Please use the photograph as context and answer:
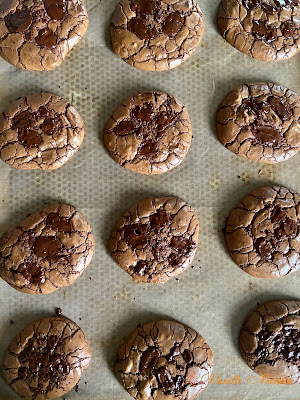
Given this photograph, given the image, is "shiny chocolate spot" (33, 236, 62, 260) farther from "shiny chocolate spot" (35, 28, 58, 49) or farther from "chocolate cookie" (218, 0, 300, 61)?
"chocolate cookie" (218, 0, 300, 61)

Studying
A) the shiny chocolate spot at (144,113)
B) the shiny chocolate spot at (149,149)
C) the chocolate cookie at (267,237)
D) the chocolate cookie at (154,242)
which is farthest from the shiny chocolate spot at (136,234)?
the shiny chocolate spot at (144,113)

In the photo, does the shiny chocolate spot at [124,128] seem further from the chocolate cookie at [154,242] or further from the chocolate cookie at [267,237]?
the chocolate cookie at [267,237]

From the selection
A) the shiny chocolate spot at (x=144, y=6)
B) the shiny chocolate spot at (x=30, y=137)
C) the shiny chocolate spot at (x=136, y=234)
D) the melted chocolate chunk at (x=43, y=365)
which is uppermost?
the shiny chocolate spot at (x=144, y=6)

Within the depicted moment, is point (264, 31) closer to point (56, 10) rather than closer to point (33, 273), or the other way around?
point (56, 10)

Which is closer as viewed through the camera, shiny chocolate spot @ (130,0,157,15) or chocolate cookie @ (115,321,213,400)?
chocolate cookie @ (115,321,213,400)

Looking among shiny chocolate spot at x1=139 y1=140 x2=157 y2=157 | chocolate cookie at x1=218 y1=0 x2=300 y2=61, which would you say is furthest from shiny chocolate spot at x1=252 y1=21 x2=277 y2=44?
shiny chocolate spot at x1=139 y1=140 x2=157 y2=157

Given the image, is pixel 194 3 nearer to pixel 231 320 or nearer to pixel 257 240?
pixel 257 240
